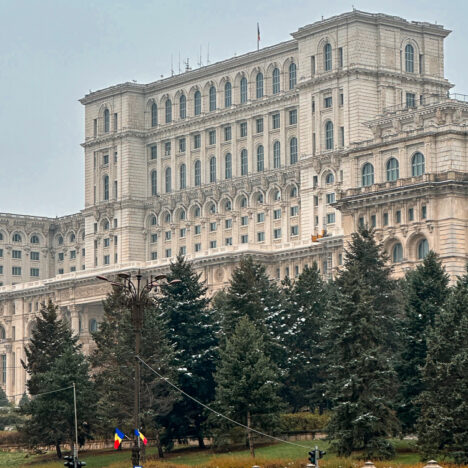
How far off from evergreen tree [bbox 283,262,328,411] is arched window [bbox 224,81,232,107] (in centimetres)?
7614

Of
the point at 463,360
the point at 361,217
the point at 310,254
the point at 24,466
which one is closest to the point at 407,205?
the point at 361,217

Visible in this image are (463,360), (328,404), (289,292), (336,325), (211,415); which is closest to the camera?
(463,360)

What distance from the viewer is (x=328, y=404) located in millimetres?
108250

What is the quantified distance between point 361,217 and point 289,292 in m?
31.3

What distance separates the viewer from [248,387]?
9800cm

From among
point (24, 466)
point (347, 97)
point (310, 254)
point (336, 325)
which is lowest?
point (24, 466)

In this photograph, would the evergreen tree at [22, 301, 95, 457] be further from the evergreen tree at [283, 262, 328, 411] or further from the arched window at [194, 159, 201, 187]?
the arched window at [194, 159, 201, 187]

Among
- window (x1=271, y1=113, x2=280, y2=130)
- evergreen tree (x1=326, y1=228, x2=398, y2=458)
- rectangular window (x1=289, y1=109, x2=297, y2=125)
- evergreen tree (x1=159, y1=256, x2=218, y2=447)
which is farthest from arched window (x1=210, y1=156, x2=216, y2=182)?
evergreen tree (x1=326, y1=228, x2=398, y2=458)

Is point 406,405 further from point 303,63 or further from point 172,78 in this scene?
point 172,78

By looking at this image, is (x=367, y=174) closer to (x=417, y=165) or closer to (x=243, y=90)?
(x=417, y=165)

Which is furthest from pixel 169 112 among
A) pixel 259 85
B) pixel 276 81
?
pixel 276 81

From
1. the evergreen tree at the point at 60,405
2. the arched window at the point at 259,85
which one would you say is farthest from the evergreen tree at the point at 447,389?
the arched window at the point at 259,85

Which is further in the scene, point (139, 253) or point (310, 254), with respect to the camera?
point (139, 253)

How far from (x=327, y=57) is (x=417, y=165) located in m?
32.0
